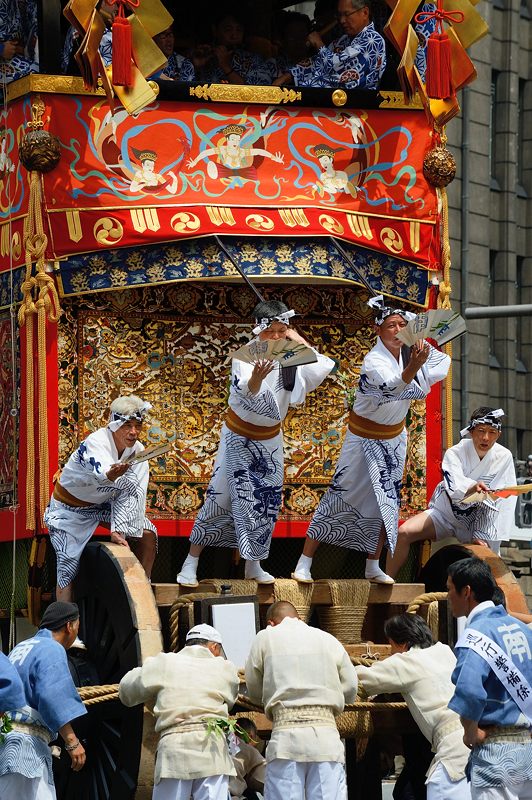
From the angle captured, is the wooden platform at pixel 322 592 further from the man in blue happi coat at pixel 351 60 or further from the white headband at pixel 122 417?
the man in blue happi coat at pixel 351 60

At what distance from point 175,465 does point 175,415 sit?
1.04ft

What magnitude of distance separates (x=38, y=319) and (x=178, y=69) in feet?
8.16

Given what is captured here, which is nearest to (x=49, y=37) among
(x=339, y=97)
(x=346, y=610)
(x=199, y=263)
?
(x=199, y=263)

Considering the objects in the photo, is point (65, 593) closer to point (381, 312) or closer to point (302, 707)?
point (302, 707)

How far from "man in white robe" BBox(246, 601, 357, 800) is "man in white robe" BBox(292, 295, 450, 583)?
1.51m

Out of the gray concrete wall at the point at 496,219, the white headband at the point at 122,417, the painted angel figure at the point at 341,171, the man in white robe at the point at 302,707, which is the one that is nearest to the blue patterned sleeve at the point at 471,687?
the man in white robe at the point at 302,707

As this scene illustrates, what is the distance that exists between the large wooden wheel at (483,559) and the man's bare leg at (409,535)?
0.49 ft

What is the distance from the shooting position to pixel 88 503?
1146cm

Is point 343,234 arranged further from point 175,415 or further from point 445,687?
point 445,687

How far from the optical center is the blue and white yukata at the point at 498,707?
8875 mm

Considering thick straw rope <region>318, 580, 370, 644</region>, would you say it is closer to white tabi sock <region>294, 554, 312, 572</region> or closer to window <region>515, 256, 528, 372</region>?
white tabi sock <region>294, 554, 312, 572</region>

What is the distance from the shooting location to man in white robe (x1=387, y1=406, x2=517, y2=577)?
12.0 metres

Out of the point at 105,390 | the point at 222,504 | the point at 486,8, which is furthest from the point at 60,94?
the point at 486,8

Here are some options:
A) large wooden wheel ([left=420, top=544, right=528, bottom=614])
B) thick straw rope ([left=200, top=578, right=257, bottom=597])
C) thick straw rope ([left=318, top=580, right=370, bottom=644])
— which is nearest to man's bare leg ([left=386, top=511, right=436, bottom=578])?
large wooden wheel ([left=420, top=544, right=528, bottom=614])
